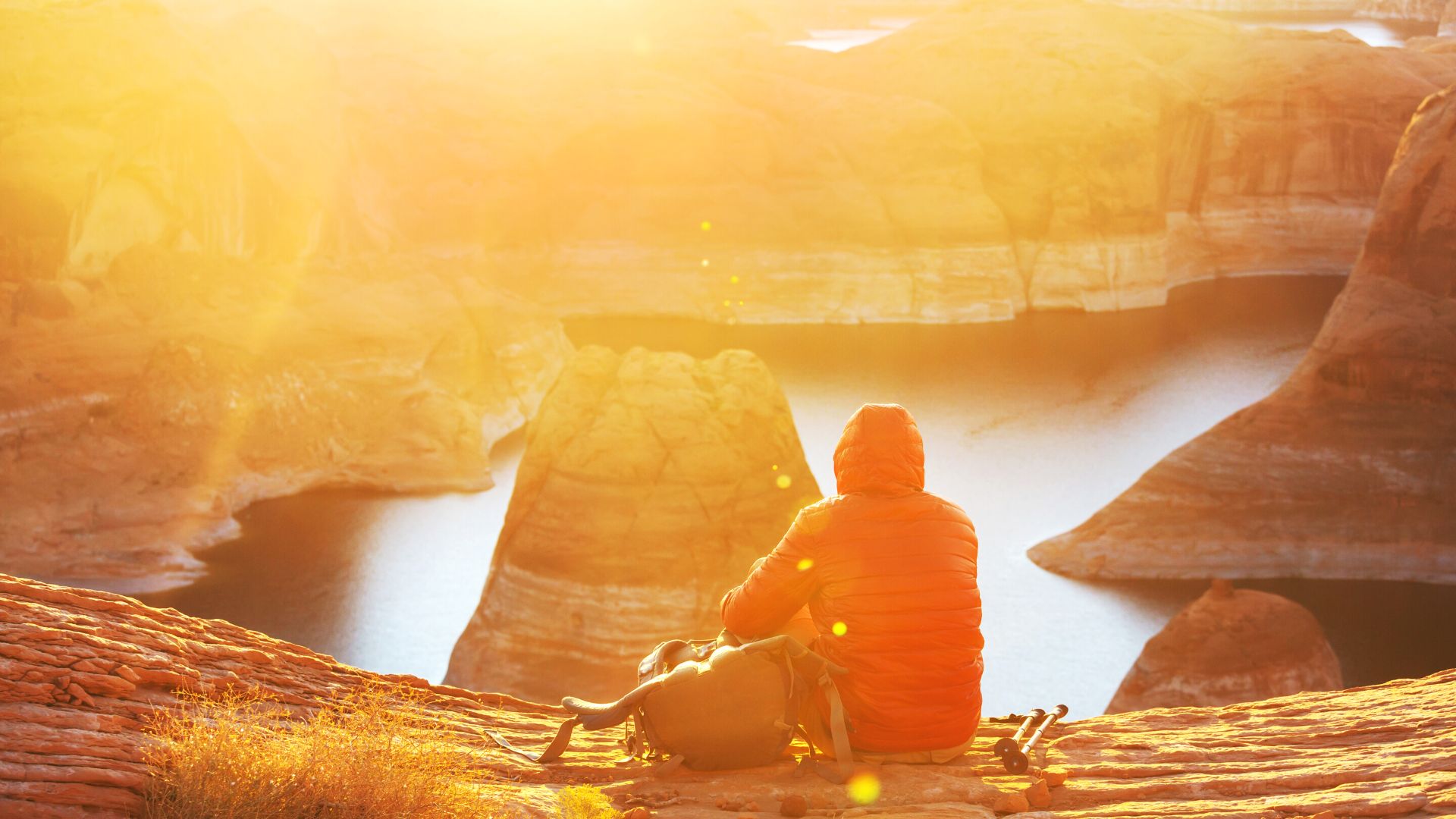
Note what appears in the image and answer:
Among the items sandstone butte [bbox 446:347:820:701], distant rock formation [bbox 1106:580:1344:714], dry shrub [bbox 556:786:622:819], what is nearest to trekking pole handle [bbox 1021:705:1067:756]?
dry shrub [bbox 556:786:622:819]

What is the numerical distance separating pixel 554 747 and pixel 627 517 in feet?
48.3

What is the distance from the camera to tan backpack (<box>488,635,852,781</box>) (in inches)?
209

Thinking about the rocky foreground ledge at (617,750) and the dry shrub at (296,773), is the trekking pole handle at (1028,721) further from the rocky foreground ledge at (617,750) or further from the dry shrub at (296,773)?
the dry shrub at (296,773)

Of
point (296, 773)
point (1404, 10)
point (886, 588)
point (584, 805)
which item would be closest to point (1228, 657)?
point (886, 588)

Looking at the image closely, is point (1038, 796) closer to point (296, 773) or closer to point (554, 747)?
point (554, 747)

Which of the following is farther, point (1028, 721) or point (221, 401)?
point (221, 401)

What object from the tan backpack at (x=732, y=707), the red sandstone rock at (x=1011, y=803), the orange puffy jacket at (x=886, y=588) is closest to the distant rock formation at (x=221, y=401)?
the tan backpack at (x=732, y=707)

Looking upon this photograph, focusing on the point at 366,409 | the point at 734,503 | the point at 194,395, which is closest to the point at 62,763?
the point at 734,503

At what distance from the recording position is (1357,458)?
86.1 feet

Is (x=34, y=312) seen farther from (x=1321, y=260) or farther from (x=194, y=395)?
(x=1321, y=260)

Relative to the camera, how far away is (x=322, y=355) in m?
35.4

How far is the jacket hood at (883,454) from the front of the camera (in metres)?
5.29

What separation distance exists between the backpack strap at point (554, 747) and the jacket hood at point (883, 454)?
1497mm

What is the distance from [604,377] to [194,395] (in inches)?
558
